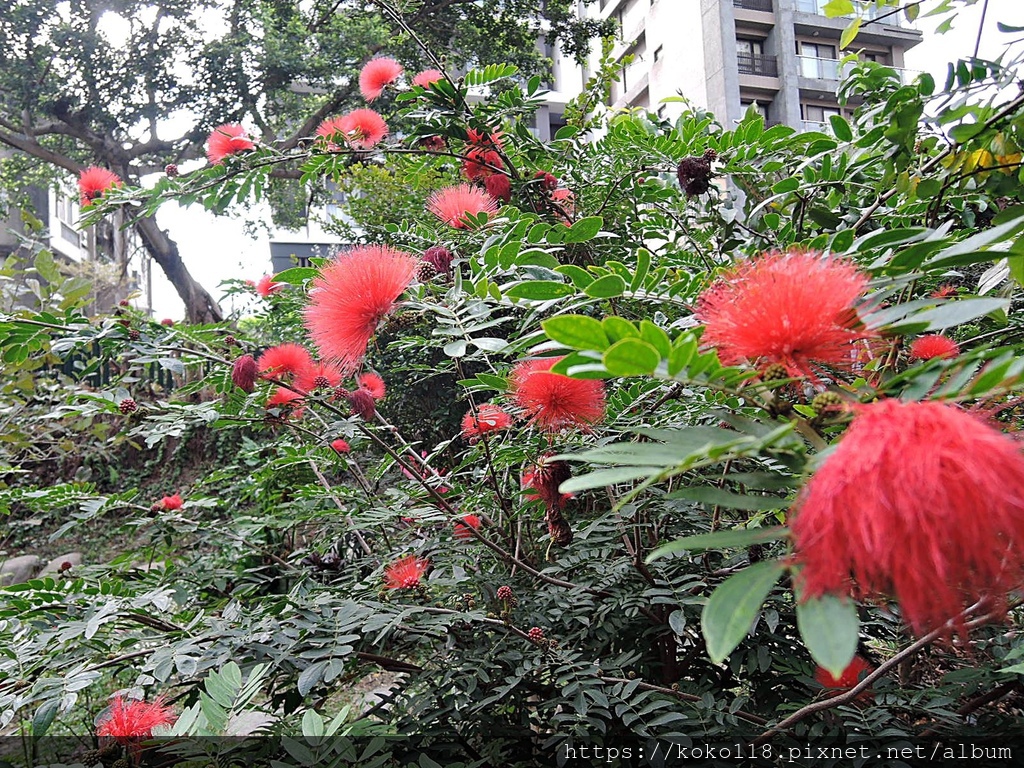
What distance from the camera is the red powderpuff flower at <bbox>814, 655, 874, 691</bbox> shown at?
1044 millimetres

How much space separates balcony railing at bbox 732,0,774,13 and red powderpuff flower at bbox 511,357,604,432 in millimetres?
2019

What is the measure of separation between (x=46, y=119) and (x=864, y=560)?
32.8 feet

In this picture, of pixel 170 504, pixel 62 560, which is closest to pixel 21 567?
pixel 62 560

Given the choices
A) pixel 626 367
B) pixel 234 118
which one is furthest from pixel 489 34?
pixel 626 367

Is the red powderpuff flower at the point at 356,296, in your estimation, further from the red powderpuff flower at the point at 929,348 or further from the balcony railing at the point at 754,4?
the balcony railing at the point at 754,4

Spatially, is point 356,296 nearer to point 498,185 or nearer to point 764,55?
point 498,185

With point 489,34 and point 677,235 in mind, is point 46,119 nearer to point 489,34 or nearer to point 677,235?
point 489,34

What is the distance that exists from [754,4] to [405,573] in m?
2.33

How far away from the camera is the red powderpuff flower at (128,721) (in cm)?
102

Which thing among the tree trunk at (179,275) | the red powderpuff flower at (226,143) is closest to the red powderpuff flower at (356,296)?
the red powderpuff flower at (226,143)

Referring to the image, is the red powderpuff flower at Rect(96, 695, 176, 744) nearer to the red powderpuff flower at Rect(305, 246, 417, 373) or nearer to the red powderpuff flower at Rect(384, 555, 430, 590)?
the red powderpuff flower at Rect(384, 555, 430, 590)

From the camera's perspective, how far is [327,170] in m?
1.75

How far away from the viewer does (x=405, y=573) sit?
4.50ft

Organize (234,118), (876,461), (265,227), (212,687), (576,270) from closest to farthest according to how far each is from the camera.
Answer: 1. (876,461)
2. (576,270)
3. (212,687)
4. (234,118)
5. (265,227)
